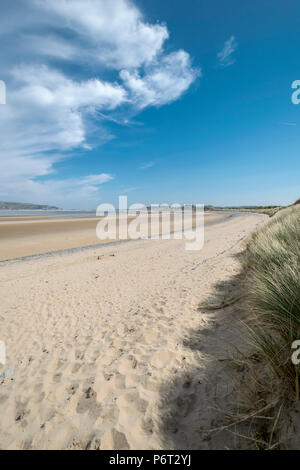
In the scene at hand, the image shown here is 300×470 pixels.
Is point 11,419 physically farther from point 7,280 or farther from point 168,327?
point 7,280

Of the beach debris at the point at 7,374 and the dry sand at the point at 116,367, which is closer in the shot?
the dry sand at the point at 116,367

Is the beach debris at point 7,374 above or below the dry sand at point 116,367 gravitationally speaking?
below

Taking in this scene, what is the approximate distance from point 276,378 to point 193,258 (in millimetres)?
7728

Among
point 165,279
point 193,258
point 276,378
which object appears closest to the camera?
point 276,378

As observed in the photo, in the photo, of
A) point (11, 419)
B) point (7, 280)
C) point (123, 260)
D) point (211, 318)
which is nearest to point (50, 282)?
point (7, 280)

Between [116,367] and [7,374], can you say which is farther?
[7,374]

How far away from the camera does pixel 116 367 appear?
312 cm

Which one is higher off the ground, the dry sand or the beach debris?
the dry sand

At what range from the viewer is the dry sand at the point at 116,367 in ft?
7.03

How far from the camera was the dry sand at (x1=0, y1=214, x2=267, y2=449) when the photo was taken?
2.14 metres

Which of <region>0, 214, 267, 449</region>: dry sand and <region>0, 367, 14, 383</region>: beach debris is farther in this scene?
<region>0, 367, 14, 383</region>: beach debris

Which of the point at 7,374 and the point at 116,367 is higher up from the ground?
the point at 116,367

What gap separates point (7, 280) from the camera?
805cm
